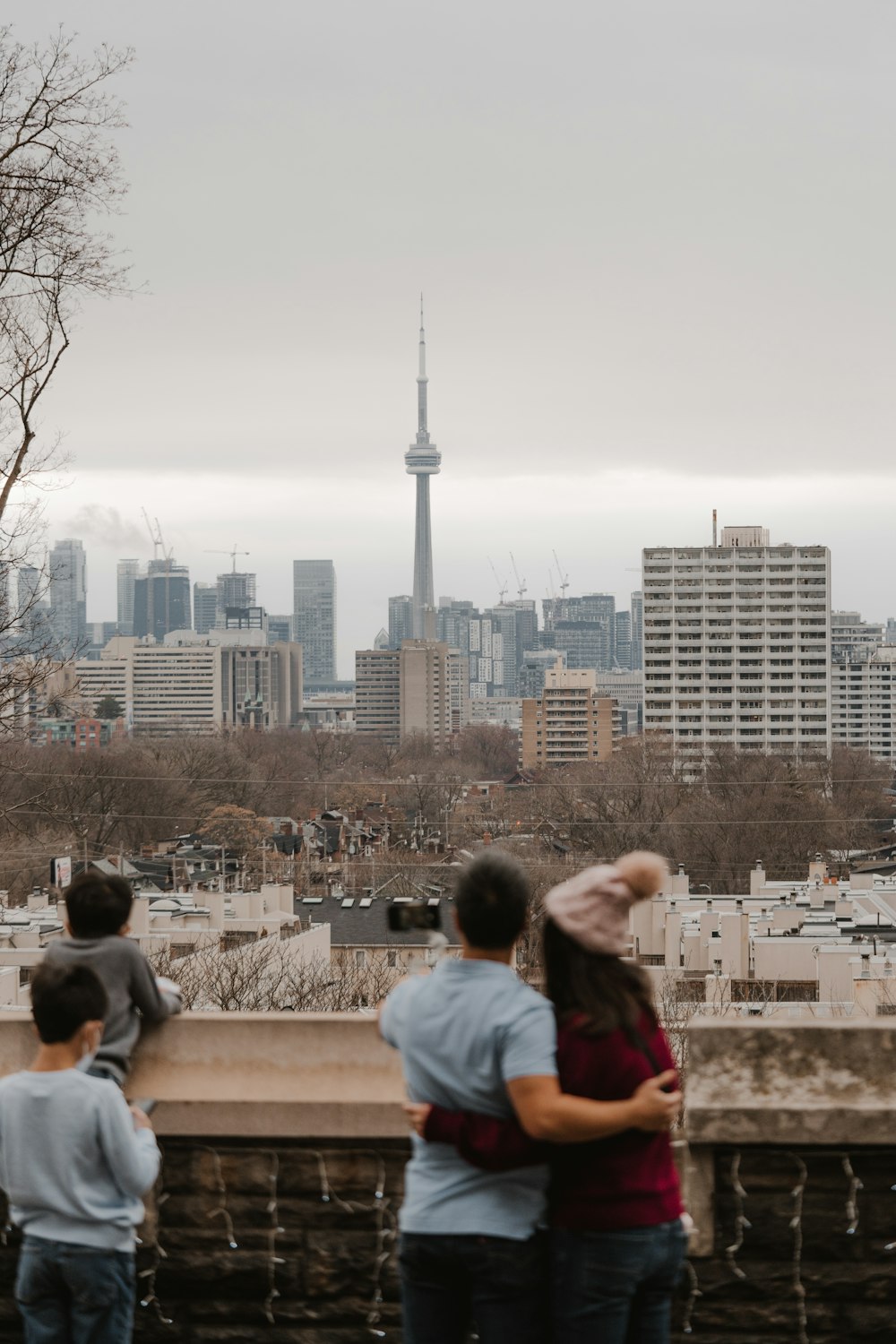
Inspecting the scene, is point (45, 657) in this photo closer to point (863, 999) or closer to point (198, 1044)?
point (198, 1044)

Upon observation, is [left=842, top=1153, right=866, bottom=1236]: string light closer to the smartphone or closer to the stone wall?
the stone wall

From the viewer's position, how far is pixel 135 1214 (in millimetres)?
4492

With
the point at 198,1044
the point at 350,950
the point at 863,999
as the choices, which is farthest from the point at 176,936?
the point at 198,1044

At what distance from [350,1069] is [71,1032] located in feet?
4.52

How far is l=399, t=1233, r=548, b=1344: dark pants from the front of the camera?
157 inches

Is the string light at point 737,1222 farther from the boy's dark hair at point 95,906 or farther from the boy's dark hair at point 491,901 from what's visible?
the boy's dark hair at point 95,906

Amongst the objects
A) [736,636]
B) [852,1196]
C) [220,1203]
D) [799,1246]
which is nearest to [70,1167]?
[220,1203]

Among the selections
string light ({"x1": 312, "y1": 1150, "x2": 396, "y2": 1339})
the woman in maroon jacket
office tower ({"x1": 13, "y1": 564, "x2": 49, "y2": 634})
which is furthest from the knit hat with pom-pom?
office tower ({"x1": 13, "y1": 564, "x2": 49, "y2": 634})

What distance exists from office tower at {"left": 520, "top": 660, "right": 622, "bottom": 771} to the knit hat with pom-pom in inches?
6861

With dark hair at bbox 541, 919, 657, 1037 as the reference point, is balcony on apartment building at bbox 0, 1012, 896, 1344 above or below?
below

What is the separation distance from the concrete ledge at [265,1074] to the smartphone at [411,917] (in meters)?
0.96

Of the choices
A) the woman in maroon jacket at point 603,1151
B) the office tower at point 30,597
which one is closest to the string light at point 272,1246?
the woman in maroon jacket at point 603,1151

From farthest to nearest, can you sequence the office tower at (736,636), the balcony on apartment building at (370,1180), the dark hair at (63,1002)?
1. the office tower at (736,636)
2. the balcony on apartment building at (370,1180)
3. the dark hair at (63,1002)

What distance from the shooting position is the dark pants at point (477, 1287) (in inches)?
157
